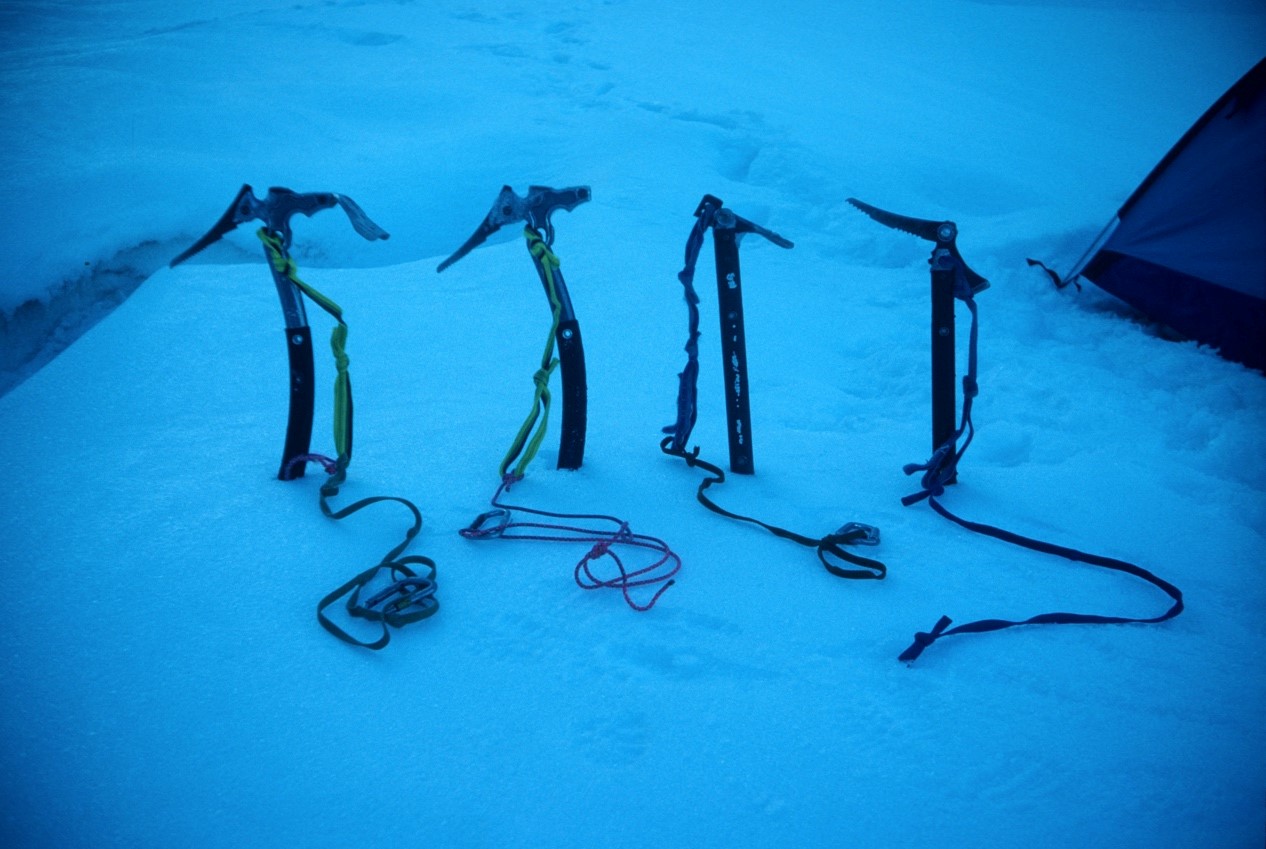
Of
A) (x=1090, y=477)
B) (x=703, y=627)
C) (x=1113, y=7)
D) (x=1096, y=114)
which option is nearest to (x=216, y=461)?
(x=703, y=627)

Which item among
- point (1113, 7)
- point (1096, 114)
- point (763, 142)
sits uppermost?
point (1113, 7)

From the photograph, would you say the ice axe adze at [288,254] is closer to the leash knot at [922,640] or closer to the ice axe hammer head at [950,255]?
the ice axe hammer head at [950,255]

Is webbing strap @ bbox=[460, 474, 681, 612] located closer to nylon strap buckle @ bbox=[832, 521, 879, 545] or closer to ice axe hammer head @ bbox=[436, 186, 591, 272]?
nylon strap buckle @ bbox=[832, 521, 879, 545]

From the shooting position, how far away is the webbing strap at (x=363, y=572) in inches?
71.6

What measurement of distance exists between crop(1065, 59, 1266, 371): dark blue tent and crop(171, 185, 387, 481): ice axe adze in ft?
13.5

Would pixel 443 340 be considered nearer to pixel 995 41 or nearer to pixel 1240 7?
pixel 995 41

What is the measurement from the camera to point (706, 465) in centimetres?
258

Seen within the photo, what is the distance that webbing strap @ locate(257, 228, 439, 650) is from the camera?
1.82 m

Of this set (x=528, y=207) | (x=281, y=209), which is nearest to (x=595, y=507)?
(x=528, y=207)

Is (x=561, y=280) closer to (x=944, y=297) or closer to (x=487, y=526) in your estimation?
(x=487, y=526)

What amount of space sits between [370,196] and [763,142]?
3.15m

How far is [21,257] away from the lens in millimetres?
4164

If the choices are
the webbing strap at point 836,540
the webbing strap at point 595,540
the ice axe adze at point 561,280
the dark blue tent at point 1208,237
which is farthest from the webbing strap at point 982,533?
the dark blue tent at point 1208,237

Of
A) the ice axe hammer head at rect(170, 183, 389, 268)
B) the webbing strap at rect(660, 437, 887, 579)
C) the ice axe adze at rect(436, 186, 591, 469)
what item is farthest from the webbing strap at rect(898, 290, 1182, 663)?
the ice axe hammer head at rect(170, 183, 389, 268)
